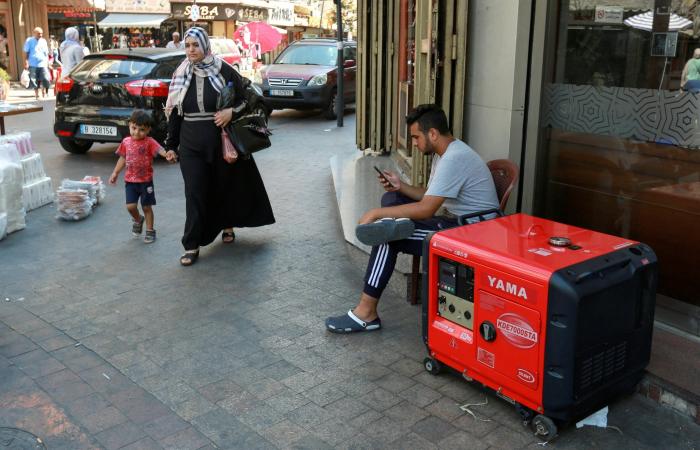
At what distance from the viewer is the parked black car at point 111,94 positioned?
10.2 meters

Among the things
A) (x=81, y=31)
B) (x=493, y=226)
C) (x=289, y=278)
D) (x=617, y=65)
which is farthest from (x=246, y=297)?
(x=81, y=31)

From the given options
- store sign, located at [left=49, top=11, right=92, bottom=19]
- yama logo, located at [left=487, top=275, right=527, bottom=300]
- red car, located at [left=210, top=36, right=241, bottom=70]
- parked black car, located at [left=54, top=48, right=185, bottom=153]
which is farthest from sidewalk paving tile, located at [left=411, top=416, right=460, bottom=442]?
store sign, located at [left=49, top=11, right=92, bottom=19]

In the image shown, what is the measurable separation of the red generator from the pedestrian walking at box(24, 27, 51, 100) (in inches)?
→ 738

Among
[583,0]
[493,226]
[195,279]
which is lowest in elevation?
[195,279]

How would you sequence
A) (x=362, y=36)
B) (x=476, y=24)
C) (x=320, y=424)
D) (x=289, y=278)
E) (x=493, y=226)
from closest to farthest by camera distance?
1. (x=320, y=424)
2. (x=493, y=226)
3. (x=476, y=24)
4. (x=289, y=278)
5. (x=362, y=36)

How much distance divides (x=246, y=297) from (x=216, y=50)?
1690 centimetres

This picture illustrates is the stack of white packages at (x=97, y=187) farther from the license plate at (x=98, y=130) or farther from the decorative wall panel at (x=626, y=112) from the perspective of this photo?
the decorative wall panel at (x=626, y=112)

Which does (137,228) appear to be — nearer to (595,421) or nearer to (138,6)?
(595,421)

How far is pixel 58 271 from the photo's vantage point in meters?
5.79

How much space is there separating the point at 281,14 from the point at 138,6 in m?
Answer: 11.1

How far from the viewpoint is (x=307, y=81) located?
15.4m

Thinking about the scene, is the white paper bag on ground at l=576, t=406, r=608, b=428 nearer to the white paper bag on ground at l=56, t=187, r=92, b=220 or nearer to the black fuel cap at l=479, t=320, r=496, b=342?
the black fuel cap at l=479, t=320, r=496, b=342

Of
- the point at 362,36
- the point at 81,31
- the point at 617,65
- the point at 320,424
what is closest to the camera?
the point at 320,424

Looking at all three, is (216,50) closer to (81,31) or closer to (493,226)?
(81,31)
